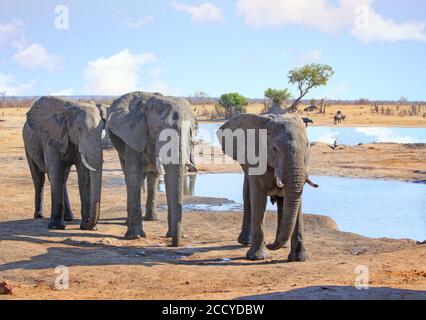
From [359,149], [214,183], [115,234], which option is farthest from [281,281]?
[359,149]

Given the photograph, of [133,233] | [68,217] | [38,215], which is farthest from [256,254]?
[38,215]

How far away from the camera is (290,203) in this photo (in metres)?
9.16

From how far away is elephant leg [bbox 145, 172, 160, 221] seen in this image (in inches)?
525

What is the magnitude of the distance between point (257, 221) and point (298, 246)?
72 centimetres

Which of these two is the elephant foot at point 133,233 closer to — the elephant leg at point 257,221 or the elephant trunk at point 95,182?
the elephant trunk at point 95,182

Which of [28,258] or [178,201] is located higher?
[178,201]

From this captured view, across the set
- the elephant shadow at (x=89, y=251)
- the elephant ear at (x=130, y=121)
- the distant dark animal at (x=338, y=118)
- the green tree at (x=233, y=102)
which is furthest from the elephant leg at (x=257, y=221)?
the distant dark animal at (x=338, y=118)

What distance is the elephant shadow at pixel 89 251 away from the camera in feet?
31.2

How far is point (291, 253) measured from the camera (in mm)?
10070

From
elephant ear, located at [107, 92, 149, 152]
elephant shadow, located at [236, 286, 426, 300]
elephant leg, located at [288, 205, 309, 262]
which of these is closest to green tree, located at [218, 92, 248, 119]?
elephant ear, located at [107, 92, 149, 152]

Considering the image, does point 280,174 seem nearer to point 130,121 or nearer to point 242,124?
point 242,124

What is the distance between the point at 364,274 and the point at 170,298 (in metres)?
2.65
